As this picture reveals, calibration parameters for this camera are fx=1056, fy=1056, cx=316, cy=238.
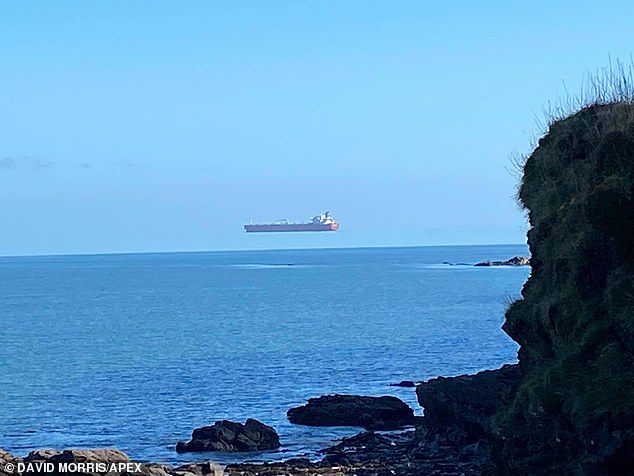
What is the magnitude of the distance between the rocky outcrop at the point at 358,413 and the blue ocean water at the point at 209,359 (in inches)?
40.6

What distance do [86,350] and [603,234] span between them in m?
64.3

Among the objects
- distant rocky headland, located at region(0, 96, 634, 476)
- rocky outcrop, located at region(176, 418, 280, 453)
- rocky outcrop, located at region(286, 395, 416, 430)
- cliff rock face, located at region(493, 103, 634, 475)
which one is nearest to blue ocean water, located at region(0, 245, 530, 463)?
rocky outcrop, located at region(176, 418, 280, 453)

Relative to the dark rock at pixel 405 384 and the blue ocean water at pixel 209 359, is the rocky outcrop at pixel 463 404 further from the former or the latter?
the dark rock at pixel 405 384

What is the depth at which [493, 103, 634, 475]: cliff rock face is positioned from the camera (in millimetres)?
19562

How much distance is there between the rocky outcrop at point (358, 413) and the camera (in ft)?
149

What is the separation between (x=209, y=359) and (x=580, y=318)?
5309cm

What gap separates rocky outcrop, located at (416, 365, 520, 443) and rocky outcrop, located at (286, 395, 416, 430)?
224 inches

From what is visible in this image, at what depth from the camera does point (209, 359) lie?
240ft

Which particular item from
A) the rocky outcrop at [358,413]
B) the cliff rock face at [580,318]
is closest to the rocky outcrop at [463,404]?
the rocky outcrop at [358,413]

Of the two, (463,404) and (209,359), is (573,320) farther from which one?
(209,359)

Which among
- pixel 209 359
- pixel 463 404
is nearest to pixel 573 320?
pixel 463 404

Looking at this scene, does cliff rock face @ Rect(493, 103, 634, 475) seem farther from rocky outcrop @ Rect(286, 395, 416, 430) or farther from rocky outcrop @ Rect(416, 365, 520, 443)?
rocky outcrop @ Rect(286, 395, 416, 430)

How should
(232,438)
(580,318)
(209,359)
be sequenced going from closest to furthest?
(580,318) < (232,438) < (209,359)

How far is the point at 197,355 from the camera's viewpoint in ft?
249
